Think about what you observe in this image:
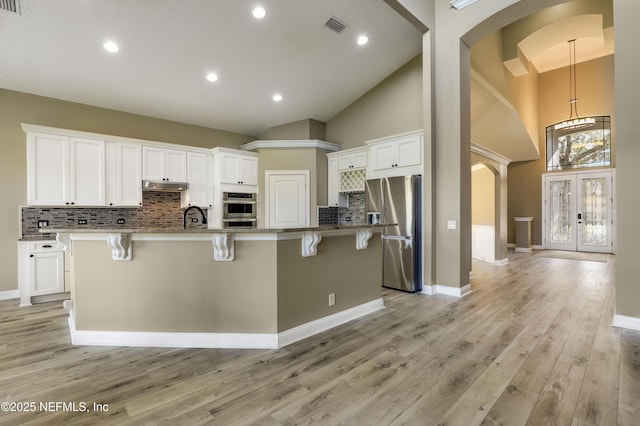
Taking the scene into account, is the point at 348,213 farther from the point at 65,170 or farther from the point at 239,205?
the point at 65,170

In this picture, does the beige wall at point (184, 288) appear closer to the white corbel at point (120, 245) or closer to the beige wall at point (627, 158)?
the white corbel at point (120, 245)

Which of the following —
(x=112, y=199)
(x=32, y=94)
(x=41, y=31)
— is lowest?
(x=112, y=199)

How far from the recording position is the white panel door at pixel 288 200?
6148 millimetres

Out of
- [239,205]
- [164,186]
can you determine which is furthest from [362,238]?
[164,186]

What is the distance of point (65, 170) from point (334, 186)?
443 cm

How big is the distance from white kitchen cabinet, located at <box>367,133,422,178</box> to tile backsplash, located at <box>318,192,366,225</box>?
0.95m

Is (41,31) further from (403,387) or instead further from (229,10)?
(403,387)

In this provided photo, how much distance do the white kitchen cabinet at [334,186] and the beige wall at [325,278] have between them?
8.42ft

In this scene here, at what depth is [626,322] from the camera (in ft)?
10.1

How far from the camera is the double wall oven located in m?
5.83

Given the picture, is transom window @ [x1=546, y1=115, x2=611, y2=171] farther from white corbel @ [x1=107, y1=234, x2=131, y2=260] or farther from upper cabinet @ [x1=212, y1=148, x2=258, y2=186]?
white corbel @ [x1=107, y1=234, x2=131, y2=260]

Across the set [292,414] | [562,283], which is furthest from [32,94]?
[562,283]

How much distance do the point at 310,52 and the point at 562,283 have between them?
558 cm

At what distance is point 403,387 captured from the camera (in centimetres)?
207
